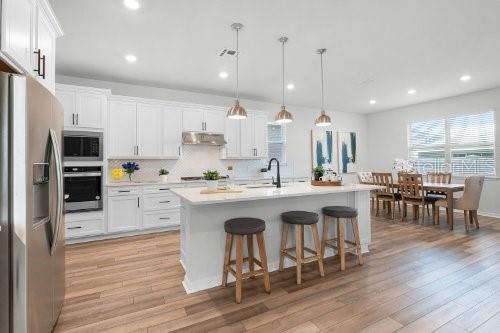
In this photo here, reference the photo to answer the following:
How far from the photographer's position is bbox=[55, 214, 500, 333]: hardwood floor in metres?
1.92

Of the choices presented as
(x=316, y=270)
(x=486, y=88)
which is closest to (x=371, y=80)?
(x=486, y=88)

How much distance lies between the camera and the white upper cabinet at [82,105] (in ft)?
12.5

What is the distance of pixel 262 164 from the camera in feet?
20.3

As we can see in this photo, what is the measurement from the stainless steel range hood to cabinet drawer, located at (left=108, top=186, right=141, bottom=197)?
1.25 metres

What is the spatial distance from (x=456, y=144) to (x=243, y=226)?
6.23 metres

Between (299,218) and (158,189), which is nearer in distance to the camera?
(299,218)

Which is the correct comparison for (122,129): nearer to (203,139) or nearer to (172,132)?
(172,132)

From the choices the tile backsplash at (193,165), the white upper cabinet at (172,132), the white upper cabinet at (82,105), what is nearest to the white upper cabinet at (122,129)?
the white upper cabinet at (82,105)

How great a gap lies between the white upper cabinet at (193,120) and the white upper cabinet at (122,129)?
0.89m

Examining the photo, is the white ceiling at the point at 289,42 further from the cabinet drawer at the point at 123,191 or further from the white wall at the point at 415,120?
the cabinet drawer at the point at 123,191

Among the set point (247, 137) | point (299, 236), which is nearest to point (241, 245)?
point (299, 236)

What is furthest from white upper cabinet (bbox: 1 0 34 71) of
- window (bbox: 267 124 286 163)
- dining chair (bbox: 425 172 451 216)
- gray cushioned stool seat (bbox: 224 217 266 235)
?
dining chair (bbox: 425 172 451 216)

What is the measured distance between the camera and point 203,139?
4980mm

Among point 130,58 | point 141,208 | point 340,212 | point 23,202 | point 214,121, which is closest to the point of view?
point 23,202
